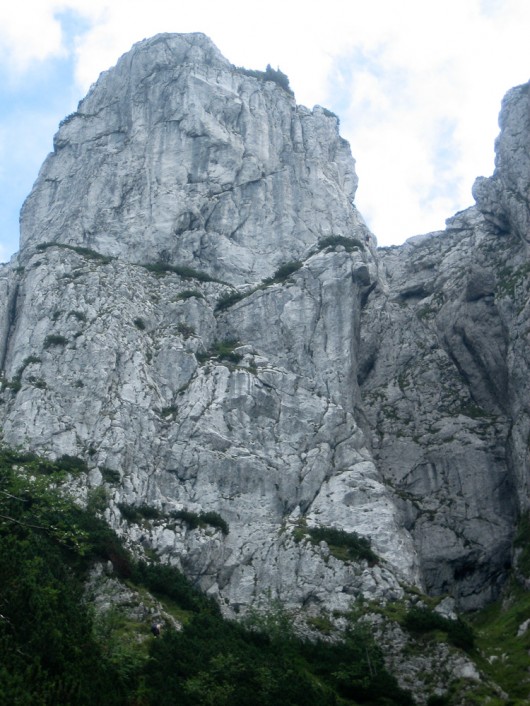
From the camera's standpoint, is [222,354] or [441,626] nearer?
[441,626]

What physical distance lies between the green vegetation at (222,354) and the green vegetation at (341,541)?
18.9 meters

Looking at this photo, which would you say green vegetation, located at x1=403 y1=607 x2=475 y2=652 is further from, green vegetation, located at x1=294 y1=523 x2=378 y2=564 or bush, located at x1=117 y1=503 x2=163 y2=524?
bush, located at x1=117 y1=503 x2=163 y2=524

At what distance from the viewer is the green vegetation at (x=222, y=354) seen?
72.7 metres

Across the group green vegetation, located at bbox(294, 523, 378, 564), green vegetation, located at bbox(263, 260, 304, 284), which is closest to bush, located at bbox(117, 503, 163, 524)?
green vegetation, located at bbox(294, 523, 378, 564)

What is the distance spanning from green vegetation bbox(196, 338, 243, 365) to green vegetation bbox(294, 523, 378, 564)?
62.1ft

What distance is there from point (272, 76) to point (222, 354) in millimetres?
55343

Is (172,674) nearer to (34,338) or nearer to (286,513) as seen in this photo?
(286,513)

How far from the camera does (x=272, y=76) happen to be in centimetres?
11131

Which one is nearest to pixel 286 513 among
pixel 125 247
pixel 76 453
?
pixel 76 453

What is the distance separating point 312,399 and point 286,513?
12.3m

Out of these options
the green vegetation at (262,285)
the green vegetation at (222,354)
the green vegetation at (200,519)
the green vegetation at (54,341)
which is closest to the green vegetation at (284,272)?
the green vegetation at (262,285)

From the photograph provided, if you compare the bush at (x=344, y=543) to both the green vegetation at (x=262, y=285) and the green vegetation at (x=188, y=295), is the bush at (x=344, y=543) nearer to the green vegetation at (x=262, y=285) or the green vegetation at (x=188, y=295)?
the green vegetation at (x=188, y=295)

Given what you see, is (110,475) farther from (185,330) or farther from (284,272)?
(284,272)

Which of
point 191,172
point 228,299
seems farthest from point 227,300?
point 191,172
